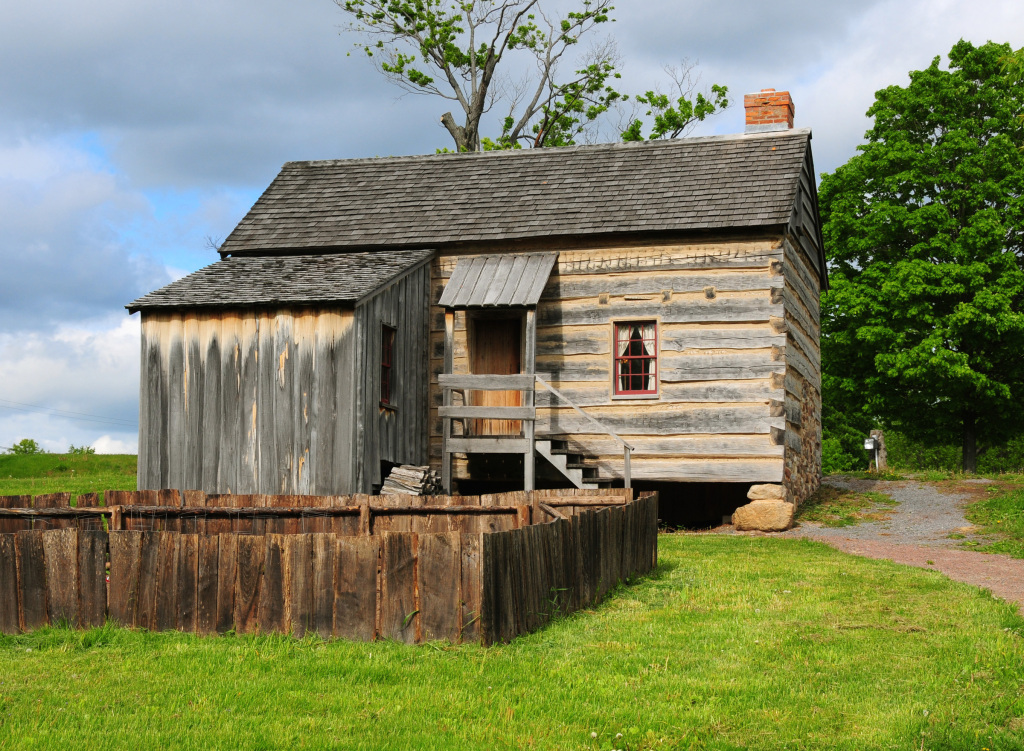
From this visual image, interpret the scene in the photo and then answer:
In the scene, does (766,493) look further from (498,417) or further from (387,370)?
(387,370)

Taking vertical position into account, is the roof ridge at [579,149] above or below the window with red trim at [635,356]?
above

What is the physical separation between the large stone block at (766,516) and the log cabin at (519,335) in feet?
1.18

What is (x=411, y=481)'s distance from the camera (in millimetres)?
17312

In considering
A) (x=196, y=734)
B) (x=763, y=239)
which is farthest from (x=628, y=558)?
(x=763, y=239)

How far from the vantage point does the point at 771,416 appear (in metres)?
17.9

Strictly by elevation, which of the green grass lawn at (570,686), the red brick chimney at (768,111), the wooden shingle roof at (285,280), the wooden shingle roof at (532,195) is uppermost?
the red brick chimney at (768,111)

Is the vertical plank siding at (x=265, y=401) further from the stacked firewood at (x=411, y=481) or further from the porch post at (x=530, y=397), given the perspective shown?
the porch post at (x=530, y=397)

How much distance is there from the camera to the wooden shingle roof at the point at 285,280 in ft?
54.9

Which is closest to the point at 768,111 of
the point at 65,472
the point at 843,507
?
the point at 843,507

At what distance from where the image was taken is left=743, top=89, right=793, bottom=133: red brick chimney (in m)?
21.1

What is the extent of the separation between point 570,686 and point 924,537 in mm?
11984

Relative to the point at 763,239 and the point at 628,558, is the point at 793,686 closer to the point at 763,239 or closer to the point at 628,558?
the point at 628,558

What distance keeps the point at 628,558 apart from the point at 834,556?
4.24 metres

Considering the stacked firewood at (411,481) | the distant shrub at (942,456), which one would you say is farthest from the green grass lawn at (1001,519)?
the distant shrub at (942,456)
